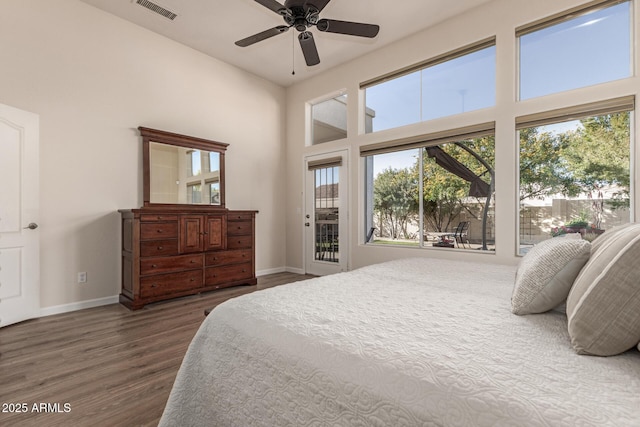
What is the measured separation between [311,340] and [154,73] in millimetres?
4273

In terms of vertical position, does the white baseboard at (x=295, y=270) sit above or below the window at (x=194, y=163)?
below

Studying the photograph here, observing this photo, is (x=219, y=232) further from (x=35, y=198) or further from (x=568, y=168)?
(x=568, y=168)

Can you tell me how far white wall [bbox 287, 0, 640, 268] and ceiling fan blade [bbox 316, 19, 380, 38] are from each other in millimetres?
1476

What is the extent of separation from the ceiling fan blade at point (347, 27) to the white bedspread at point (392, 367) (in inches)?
93.5

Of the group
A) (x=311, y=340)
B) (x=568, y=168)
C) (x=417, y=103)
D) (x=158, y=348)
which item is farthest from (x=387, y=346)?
(x=417, y=103)

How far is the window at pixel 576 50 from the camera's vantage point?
2812mm

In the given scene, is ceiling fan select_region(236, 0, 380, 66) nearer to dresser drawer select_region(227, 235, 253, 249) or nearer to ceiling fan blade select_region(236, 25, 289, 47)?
ceiling fan blade select_region(236, 25, 289, 47)

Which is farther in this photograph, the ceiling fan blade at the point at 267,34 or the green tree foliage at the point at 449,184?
the green tree foliage at the point at 449,184

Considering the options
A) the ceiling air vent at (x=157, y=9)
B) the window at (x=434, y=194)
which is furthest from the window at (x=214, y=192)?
the window at (x=434, y=194)

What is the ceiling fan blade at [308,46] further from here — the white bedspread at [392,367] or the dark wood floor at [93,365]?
the dark wood floor at [93,365]

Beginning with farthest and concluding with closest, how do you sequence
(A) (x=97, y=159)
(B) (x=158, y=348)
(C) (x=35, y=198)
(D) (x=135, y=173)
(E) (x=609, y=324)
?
(D) (x=135, y=173) < (A) (x=97, y=159) < (C) (x=35, y=198) < (B) (x=158, y=348) < (E) (x=609, y=324)

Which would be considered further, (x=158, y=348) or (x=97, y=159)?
(x=97, y=159)

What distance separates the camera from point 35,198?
3.04 meters

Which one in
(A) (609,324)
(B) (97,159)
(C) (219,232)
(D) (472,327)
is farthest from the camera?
(C) (219,232)
